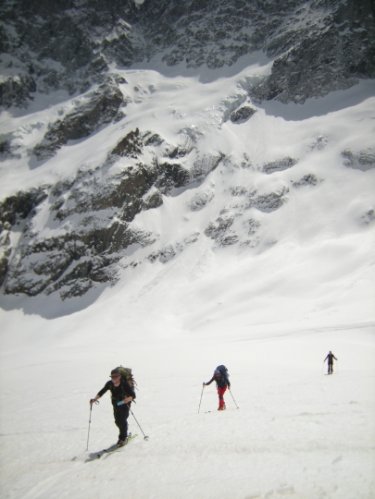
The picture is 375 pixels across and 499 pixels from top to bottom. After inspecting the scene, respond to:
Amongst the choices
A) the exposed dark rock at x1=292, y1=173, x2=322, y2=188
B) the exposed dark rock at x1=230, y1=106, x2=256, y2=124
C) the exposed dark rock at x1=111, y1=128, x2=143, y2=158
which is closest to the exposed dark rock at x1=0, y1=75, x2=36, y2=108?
the exposed dark rock at x1=111, y1=128, x2=143, y2=158

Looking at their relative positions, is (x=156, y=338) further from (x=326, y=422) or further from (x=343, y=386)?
(x=326, y=422)

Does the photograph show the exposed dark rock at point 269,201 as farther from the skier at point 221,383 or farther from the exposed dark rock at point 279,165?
the skier at point 221,383

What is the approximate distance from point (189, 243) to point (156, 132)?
34238 mm

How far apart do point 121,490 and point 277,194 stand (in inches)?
2820

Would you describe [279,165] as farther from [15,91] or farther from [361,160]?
[15,91]

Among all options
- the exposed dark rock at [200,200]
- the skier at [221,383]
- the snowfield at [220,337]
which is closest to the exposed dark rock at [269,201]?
the snowfield at [220,337]

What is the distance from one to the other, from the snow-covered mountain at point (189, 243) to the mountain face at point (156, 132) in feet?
1.95

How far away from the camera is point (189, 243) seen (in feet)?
236

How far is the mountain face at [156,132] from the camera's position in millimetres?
75125

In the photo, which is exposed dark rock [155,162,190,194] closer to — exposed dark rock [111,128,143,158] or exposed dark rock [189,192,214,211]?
exposed dark rock [111,128,143,158]

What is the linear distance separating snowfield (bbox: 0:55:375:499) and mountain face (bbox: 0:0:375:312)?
1.21 meters

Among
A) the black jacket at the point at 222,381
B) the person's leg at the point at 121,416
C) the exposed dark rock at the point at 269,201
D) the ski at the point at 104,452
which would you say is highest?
the exposed dark rock at the point at 269,201

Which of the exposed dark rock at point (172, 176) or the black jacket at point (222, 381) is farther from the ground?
the exposed dark rock at point (172, 176)

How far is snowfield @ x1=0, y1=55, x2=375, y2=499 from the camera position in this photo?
19.2 feet
